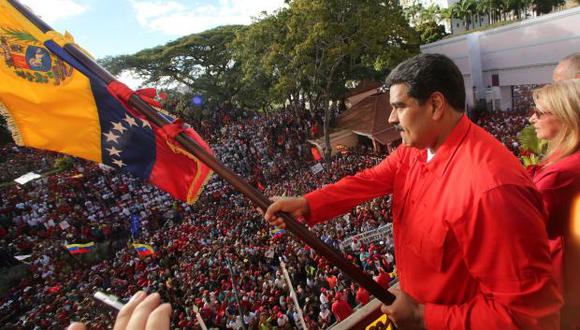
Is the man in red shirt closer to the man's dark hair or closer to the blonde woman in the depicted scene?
the man's dark hair

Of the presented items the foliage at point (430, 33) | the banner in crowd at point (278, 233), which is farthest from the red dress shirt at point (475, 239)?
the foliage at point (430, 33)

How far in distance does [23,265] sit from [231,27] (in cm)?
2508

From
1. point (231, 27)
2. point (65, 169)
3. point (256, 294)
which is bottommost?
point (256, 294)

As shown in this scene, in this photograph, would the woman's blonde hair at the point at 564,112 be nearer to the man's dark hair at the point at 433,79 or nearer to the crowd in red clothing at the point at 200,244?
the man's dark hair at the point at 433,79

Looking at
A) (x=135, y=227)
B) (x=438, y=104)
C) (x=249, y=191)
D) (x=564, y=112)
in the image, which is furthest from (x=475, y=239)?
(x=135, y=227)

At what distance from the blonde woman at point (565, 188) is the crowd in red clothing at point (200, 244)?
191cm

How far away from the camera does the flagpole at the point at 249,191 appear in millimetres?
2039

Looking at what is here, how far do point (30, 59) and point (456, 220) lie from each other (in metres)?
3.44

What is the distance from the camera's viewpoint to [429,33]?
31.1 meters

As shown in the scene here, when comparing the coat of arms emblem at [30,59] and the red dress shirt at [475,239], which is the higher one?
the coat of arms emblem at [30,59]

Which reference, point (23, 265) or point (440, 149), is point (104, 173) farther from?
point (440, 149)

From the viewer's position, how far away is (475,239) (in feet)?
4.46

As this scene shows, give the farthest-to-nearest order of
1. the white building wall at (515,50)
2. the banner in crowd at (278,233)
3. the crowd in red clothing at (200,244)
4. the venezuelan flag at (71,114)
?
the white building wall at (515,50), the banner in crowd at (278,233), the crowd in red clothing at (200,244), the venezuelan flag at (71,114)

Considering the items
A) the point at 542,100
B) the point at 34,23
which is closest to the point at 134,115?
the point at 34,23
